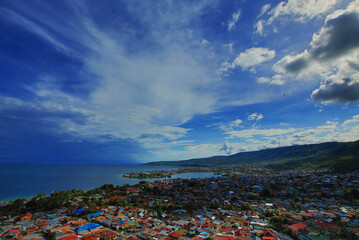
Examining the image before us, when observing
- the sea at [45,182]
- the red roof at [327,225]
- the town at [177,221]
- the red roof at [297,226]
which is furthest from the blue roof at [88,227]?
the sea at [45,182]

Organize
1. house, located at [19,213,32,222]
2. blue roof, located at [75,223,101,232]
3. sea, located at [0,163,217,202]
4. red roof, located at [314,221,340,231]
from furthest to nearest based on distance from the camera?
sea, located at [0,163,217,202] < house, located at [19,213,32,222] < blue roof, located at [75,223,101,232] < red roof, located at [314,221,340,231]

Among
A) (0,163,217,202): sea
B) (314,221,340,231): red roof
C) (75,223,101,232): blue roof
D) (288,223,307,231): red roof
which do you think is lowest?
(314,221,340,231): red roof

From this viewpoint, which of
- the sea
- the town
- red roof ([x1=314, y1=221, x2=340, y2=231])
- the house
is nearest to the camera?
the town

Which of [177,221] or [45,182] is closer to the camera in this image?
[177,221]

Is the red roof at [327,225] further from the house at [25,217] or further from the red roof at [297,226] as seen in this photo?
the house at [25,217]

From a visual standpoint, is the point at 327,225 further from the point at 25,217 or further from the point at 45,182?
the point at 45,182

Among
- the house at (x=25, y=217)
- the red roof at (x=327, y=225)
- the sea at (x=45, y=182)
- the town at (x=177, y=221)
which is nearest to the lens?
the town at (x=177, y=221)

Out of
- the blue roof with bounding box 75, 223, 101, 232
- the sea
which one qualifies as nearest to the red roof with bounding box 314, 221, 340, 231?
the blue roof with bounding box 75, 223, 101, 232

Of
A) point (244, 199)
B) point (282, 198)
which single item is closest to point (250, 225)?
point (244, 199)

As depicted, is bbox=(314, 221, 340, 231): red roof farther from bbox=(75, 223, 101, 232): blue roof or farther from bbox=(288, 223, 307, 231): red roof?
bbox=(75, 223, 101, 232): blue roof

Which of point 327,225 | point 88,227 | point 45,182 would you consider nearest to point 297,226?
point 327,225

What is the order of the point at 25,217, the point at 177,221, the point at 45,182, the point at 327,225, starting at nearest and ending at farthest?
the point at 327,225
the point at 177,221
the point at 25,217
the point at 45,182
